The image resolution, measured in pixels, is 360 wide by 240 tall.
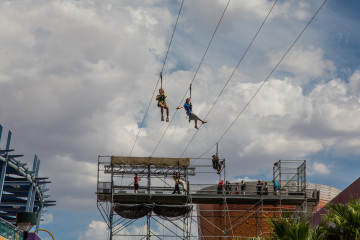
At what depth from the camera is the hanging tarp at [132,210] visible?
40156 mm

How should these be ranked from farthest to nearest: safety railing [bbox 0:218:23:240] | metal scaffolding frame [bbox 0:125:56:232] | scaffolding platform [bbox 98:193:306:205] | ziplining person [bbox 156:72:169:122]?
1. metal scaffolding frame [bbox 0:125:56:232]
2. scaffolding platform [bbox 98:193:306:205]
3. ziplining person [bbox 156:72:169:122]
4. safety railing [bbox 0:218:23:240]

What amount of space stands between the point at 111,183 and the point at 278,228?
67.6ft

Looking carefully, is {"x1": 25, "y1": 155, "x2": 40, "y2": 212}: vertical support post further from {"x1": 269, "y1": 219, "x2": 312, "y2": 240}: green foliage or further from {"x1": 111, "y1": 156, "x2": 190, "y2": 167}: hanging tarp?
{"x1": 269, "y1": 219, "x2": 312, "y2": 240}: green foliage

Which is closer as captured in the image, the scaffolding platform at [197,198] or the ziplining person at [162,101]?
the ziplining person at [162,101]

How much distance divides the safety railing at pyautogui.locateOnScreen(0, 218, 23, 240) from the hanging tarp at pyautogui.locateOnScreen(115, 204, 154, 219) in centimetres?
1060

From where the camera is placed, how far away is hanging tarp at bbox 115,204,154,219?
40.2 m

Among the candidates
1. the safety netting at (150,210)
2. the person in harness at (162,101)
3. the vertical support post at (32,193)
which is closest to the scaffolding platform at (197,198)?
the safety netting at (150,210)

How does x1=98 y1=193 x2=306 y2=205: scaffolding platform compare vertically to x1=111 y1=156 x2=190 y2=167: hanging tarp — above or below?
below

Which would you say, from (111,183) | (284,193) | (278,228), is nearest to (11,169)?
(111,183)

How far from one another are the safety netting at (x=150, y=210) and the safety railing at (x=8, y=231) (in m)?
10.7

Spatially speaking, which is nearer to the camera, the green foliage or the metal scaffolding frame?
the green foliage

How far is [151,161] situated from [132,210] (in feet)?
10.6

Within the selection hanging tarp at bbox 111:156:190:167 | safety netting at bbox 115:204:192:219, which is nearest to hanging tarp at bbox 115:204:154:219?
safety netting at bbox 115:204:192:219

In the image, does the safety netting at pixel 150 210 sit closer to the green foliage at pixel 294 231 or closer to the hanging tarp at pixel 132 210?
the hanging tarp at pixel 132 210
